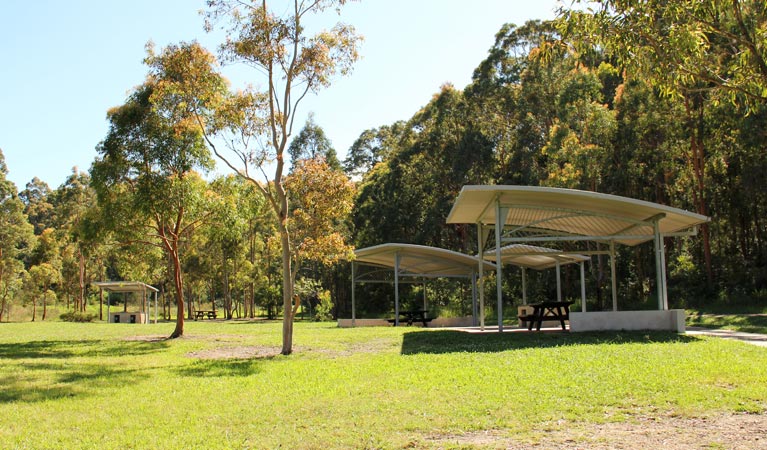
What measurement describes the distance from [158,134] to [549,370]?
1278 cm

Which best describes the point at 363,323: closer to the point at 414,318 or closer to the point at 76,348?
the point at 414,318

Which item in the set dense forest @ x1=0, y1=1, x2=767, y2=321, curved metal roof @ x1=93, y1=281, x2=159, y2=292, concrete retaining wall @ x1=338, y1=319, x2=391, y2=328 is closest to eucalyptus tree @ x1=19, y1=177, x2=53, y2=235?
dense forest @ x1=0, y1=1, x2=767, y2=321

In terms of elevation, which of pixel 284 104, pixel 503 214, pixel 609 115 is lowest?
pixel 503 214

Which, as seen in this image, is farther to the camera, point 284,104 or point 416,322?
point 416,322

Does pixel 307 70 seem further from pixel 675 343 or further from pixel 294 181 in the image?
pixel 675 343

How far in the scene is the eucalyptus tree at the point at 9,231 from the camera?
3531 cm

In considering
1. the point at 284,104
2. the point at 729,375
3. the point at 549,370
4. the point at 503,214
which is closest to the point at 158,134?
the point at 284,104

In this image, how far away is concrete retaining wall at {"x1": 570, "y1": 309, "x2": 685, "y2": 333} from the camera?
1393 cm

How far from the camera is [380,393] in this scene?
25.5ft

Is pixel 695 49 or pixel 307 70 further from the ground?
pixel 307 70

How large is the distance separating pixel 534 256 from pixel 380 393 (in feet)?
47.5

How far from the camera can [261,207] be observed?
19.5 m

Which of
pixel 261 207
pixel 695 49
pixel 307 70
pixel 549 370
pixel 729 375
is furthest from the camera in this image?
pixel 261 207

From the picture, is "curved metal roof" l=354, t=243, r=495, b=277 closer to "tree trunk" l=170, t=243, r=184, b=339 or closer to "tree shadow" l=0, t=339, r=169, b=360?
"tree trunk" l=170, t=243, r=184, b=339
